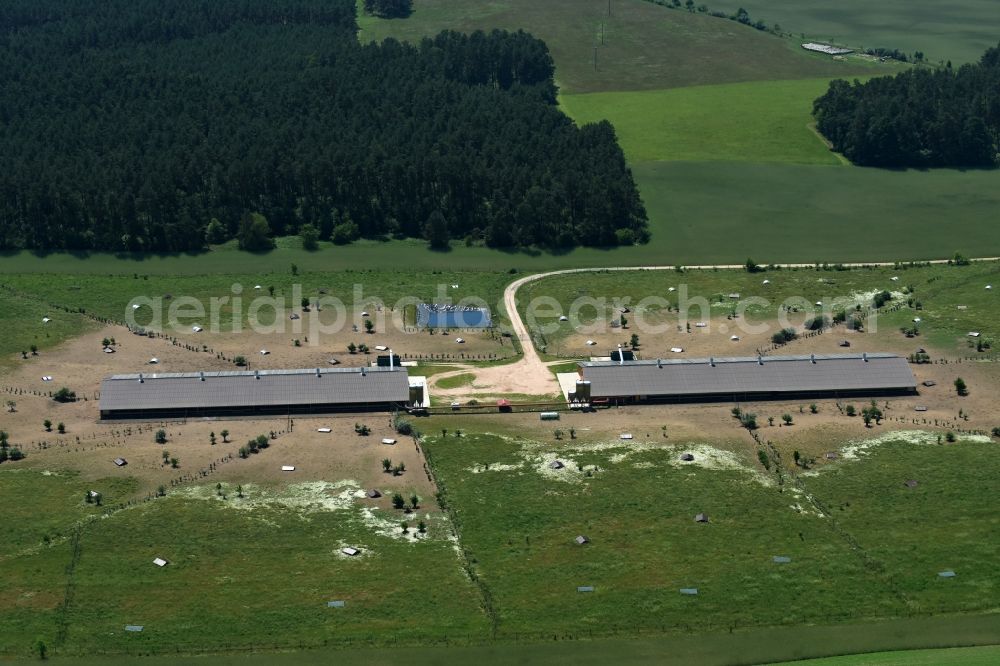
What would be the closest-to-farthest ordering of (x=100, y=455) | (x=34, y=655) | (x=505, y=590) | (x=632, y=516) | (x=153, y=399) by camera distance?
(x=34, y=655), (x=505, y=590), (x=632, y=516), (x=100, y=455), (x=153, y=399)

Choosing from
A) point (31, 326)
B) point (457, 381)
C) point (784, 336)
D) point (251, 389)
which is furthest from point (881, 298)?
point (31, 326)

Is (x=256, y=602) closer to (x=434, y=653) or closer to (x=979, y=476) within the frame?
(x=434, y=653)

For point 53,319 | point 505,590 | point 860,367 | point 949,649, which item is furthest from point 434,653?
point 53,319

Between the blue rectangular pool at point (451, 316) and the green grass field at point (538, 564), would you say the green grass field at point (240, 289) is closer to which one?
the blue rectangular pool at point (451, 316)

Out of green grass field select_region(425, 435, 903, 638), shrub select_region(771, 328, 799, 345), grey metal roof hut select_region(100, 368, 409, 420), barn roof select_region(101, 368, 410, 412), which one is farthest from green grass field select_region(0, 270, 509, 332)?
green grass field select_region(425, 435, 903, 638)

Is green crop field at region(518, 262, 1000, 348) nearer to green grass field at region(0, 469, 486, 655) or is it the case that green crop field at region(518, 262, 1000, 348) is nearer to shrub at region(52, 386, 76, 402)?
green grass field at region(0, 469, 486, 655)
